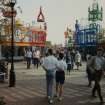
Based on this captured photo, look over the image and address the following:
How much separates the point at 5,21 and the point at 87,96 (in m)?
5.13

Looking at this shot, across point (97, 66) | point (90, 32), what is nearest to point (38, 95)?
point (97, 66)

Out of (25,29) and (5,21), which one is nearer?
(5,21)

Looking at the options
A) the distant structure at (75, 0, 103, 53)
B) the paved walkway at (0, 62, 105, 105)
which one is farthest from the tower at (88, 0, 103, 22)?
the paved walkway at (0, 62, 105, 105)

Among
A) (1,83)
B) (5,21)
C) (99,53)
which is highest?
(5,21)

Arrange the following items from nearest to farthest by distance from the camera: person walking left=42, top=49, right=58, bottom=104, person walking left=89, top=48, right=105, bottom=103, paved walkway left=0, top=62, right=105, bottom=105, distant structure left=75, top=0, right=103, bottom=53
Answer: person walking left=89, top=48, right=105, bottom=103, paved walkway left=0, top=62, right=105, bottom=105, person walking left=42, top=49, right=58, bottom=104, distant structure left=75, top=0, right=103, bottom=53

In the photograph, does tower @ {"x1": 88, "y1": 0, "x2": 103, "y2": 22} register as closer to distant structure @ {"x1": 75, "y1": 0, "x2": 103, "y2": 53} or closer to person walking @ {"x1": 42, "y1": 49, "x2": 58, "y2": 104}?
distant structure @ {"x1": 75, "y1": 0, "x2": 103, "y2": 53}

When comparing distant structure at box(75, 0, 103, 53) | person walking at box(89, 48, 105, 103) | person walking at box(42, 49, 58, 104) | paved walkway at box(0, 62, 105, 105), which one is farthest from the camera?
distant structure at box(75, 0, 103, 53)

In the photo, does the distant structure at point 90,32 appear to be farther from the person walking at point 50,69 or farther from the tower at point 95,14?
the person walking at point 50,69

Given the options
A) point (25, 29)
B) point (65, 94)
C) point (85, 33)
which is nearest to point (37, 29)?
point (25, 29)

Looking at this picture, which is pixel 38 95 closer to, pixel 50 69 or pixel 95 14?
pixel 50 69

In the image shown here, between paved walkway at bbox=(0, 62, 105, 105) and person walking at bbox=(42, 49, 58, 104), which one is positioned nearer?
paved walkway at bbox=(0, 62, 105, 105)

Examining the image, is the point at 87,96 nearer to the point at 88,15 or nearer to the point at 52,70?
the point at 52,70

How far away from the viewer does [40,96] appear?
51.9 feet

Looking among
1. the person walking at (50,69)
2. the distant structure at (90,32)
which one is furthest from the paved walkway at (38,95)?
the distant structure at (90,32)
